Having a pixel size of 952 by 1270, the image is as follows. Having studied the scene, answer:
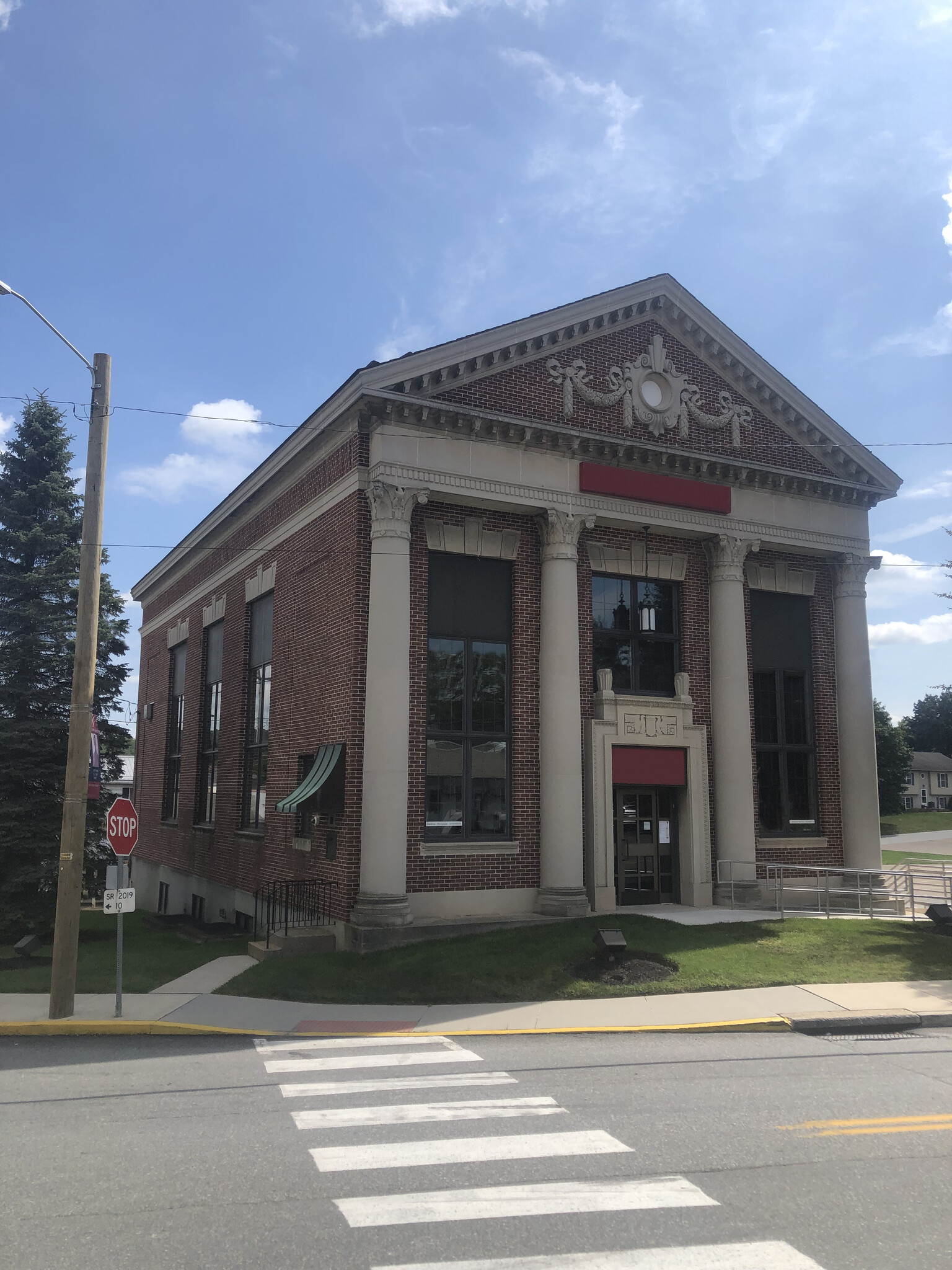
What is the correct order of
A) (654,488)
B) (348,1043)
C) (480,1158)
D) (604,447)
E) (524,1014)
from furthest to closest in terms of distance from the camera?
1. (654,488)
2. (604,447)
3. (524,1014)
4. (348,1043)
5. (480,1158)

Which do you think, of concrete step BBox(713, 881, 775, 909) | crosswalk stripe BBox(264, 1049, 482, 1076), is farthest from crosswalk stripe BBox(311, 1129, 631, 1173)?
concrete step BBox(713, 881, 775, 909)

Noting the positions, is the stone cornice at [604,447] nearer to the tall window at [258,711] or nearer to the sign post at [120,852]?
the tall window at [258,711]

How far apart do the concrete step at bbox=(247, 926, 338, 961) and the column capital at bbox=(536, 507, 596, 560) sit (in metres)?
8.25

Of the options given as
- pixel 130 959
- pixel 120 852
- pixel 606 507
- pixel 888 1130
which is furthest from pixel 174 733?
pixel 888 1130

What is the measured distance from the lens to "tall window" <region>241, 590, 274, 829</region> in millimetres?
22844

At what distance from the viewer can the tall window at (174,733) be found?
102 feet

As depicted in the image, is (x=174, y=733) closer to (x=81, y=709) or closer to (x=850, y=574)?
(x=81, y=709)

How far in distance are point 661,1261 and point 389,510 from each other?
13861 millimetres

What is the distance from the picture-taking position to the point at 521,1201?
5.91m

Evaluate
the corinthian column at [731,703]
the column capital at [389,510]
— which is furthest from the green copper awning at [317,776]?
the corinthian column at [731,703]

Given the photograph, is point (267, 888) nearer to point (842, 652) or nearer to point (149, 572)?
point (842, 652)

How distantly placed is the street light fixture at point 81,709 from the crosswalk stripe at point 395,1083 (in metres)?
4.92

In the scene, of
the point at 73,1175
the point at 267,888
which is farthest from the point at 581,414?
the point at 73,1175

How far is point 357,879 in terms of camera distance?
16.8 metres
